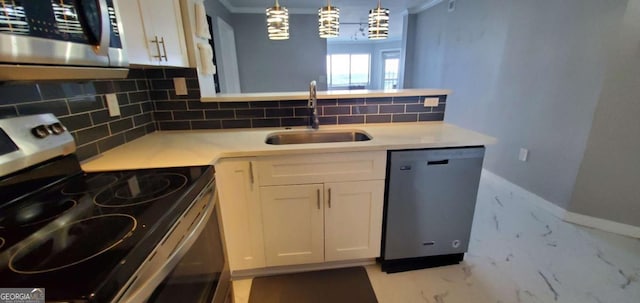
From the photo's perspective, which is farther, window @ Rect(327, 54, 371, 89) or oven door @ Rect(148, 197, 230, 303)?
window @ Rect(327, 54, 371, 89)

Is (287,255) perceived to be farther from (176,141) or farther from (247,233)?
(176,141)

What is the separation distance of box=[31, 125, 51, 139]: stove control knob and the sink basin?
1.10 m

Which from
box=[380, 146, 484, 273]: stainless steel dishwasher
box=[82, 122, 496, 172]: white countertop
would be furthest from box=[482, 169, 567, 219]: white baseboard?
box=[82, 122, 496, 172]: white countertop

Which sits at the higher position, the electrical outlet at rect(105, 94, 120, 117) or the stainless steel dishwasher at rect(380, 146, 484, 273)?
the electrical outlet at rect(105, 94, 120, 117)

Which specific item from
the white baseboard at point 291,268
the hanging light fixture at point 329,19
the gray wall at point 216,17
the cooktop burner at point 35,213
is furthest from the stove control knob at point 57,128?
the gray wall at point 216,17

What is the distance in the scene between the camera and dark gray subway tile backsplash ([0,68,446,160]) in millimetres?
1245

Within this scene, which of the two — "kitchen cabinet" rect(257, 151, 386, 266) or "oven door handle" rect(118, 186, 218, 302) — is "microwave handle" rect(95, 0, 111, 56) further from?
"kitchen cabinet" rect(257, 151, 386, 266)

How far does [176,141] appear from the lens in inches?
64.3

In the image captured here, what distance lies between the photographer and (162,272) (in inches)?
27.6

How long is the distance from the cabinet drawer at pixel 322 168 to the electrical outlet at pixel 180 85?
33.2 inches

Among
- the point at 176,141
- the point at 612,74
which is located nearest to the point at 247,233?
the point at 176,141

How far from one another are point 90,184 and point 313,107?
1259 mm

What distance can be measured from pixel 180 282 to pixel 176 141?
1.05 metres

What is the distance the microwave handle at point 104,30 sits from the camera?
83cm
